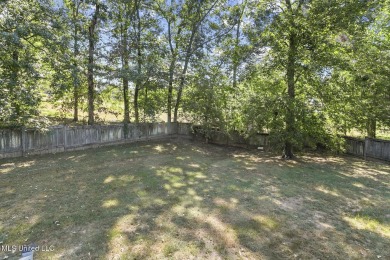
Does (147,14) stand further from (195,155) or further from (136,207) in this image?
(136,207)

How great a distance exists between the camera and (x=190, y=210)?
14.3ft

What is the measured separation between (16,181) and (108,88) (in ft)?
22.1

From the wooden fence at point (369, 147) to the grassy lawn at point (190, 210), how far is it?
1.60m

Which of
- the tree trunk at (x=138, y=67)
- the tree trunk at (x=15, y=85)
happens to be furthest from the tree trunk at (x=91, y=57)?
the tree trunk at (x=15, y=85)

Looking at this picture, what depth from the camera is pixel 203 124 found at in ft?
41.3

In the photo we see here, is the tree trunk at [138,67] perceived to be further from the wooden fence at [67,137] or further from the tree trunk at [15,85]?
the tree trunk at [15,85]

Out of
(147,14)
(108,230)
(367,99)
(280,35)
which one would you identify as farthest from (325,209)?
(147,14)

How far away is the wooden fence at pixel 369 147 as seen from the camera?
359 inches

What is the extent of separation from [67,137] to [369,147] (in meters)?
12.4

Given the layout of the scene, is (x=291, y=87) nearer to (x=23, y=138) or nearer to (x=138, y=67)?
(x=138, y=67)

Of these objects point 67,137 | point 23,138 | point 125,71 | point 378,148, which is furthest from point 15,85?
point 378,148

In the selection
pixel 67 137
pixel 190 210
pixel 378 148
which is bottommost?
pixel 190 210

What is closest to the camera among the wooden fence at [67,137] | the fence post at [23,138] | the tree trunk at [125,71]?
the wooden fence at [67,137]

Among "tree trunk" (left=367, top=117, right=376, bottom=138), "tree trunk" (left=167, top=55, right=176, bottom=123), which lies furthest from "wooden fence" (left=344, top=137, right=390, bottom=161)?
"tree trunk" (left=167, top=55, right=176, bottom=123)
